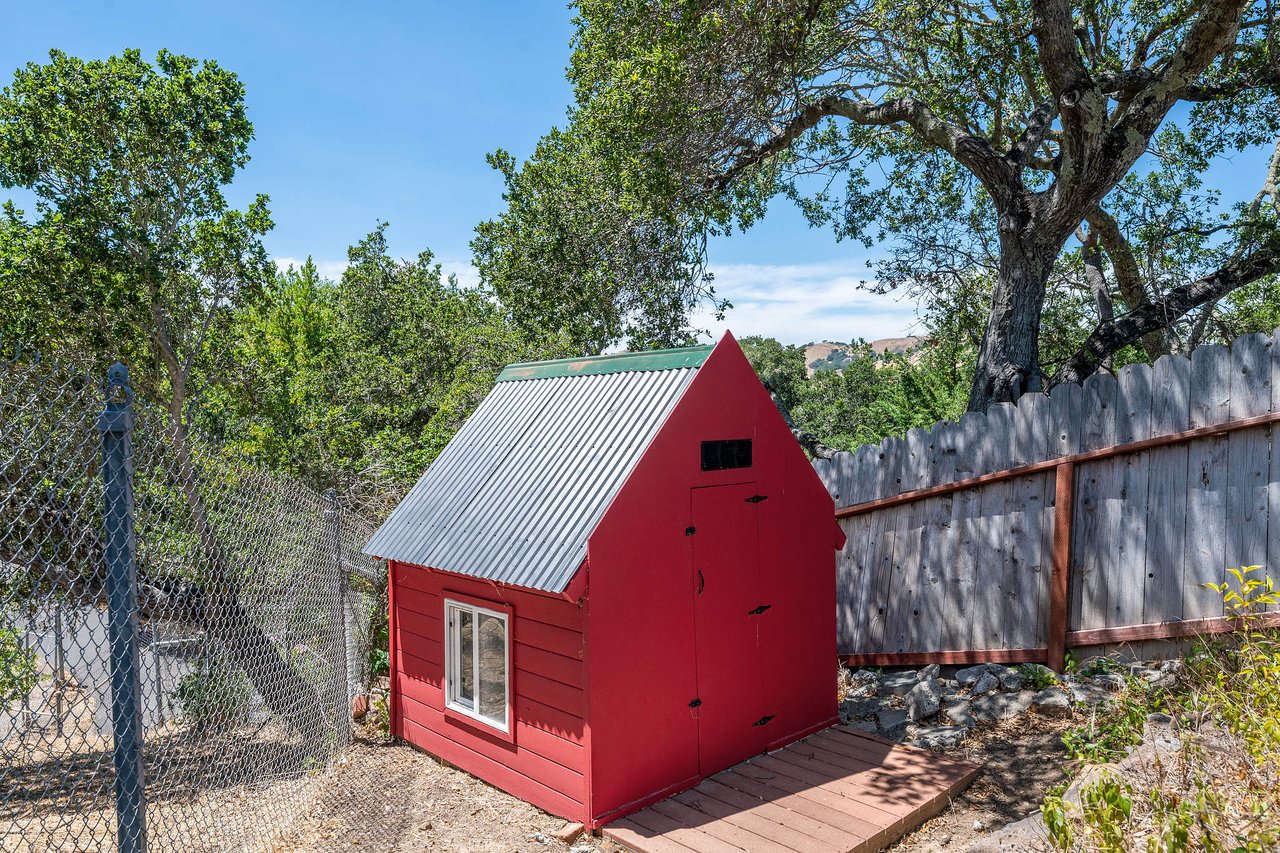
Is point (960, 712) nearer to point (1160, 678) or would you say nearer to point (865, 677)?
point (865, 677)

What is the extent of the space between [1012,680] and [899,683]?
1060 millimetres

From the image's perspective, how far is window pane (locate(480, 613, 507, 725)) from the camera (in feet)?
19.8

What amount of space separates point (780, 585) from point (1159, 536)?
3013 millimetres

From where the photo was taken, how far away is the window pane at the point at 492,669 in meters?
6.05

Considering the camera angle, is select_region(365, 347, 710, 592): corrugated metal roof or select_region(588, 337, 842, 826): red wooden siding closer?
select_region(588, 337, 842, 826): red wooden siding

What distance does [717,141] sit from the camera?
9297 millimetres

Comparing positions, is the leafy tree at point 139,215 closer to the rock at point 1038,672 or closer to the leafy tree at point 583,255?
the leafy tree at point 583,255

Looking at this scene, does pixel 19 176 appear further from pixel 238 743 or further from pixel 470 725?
pixel 470 725

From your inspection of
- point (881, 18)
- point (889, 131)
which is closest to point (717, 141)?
point (881, 18)

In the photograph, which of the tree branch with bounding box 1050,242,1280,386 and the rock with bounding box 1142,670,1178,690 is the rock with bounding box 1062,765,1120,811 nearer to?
the rock with bounding box 1142,670,1178,690

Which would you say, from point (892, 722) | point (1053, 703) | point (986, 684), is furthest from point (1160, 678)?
point (892, 722)

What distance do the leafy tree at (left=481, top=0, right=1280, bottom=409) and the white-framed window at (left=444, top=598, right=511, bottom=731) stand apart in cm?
554

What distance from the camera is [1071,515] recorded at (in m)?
6.32

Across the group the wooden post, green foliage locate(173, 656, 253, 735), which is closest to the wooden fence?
the wooden post
